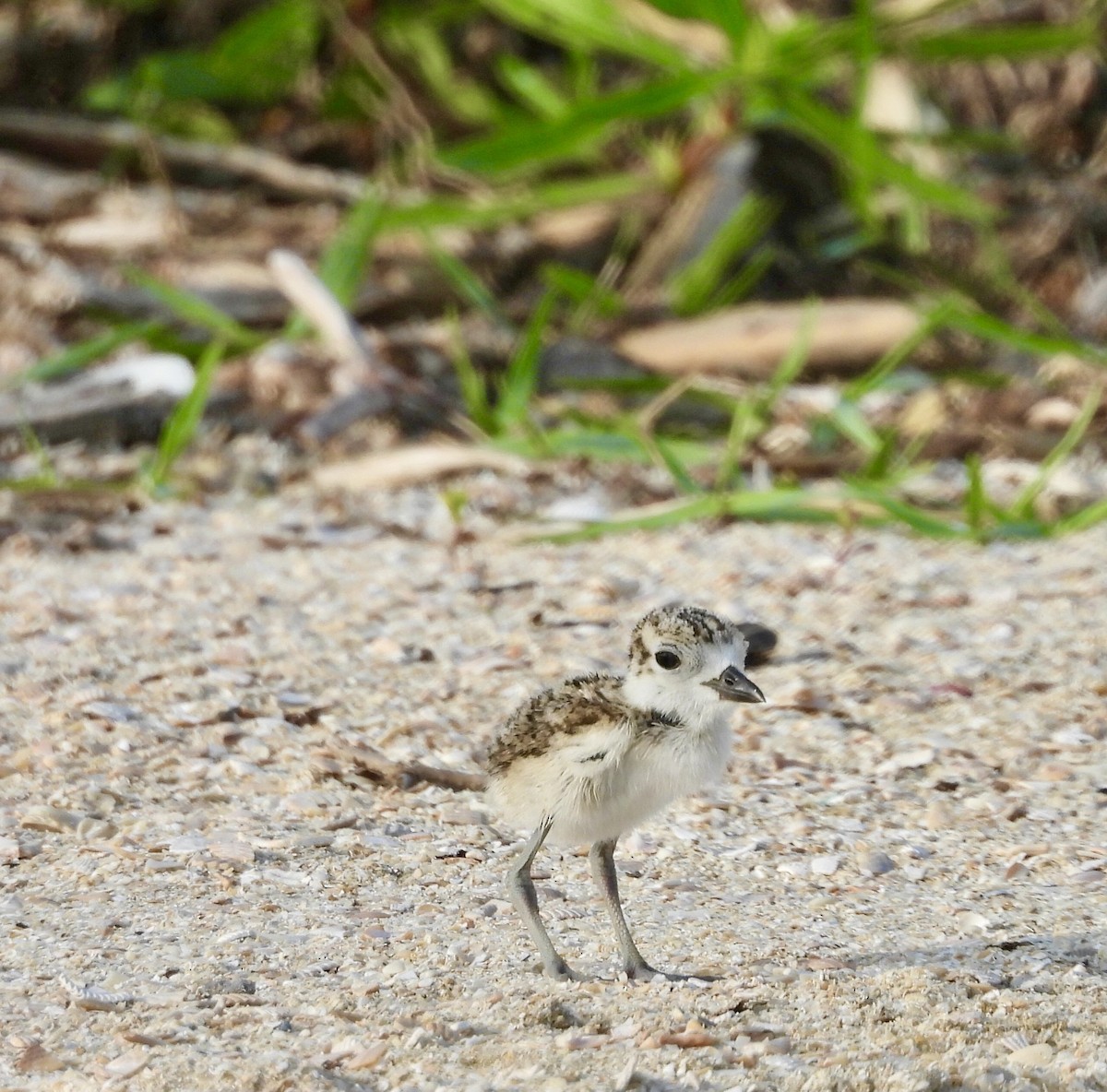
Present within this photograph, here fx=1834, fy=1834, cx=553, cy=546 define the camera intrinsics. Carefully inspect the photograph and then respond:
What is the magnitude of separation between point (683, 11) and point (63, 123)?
2079 millimetres

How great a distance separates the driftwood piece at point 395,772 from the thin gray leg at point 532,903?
1.57 feet

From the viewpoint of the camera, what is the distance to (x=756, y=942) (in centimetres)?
207

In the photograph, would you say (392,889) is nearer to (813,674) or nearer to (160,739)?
(160,739)

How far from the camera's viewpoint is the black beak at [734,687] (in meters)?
2.04

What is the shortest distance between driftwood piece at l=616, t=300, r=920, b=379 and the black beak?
283cm

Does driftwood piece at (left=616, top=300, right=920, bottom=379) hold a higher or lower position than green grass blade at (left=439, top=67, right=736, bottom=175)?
lower

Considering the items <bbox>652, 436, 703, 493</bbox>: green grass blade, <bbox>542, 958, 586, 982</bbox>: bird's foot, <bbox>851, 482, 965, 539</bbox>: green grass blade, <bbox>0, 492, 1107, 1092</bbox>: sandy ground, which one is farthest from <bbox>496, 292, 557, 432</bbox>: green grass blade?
<bbox>542, 958, 586, 982</bbox>: bird's foot

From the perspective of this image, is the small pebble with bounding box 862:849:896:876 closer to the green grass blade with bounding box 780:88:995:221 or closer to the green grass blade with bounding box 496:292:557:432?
the green grass blade with bounding box 496:292:557:432

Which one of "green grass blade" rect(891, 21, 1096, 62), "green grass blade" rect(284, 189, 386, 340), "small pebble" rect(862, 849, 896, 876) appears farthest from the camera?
"green grass blade" rect(891, 21, 1096, 62)

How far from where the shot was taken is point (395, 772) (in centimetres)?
257

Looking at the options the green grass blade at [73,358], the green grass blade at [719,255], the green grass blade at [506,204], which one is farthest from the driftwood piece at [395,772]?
the green grass blade at [719,255]

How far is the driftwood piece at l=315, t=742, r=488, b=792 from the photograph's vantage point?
2566 mm

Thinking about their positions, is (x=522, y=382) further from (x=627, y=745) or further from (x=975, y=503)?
(x=627, y=745)

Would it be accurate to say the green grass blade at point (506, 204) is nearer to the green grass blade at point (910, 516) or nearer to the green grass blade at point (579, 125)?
the green grass blade at point (579, 125)
